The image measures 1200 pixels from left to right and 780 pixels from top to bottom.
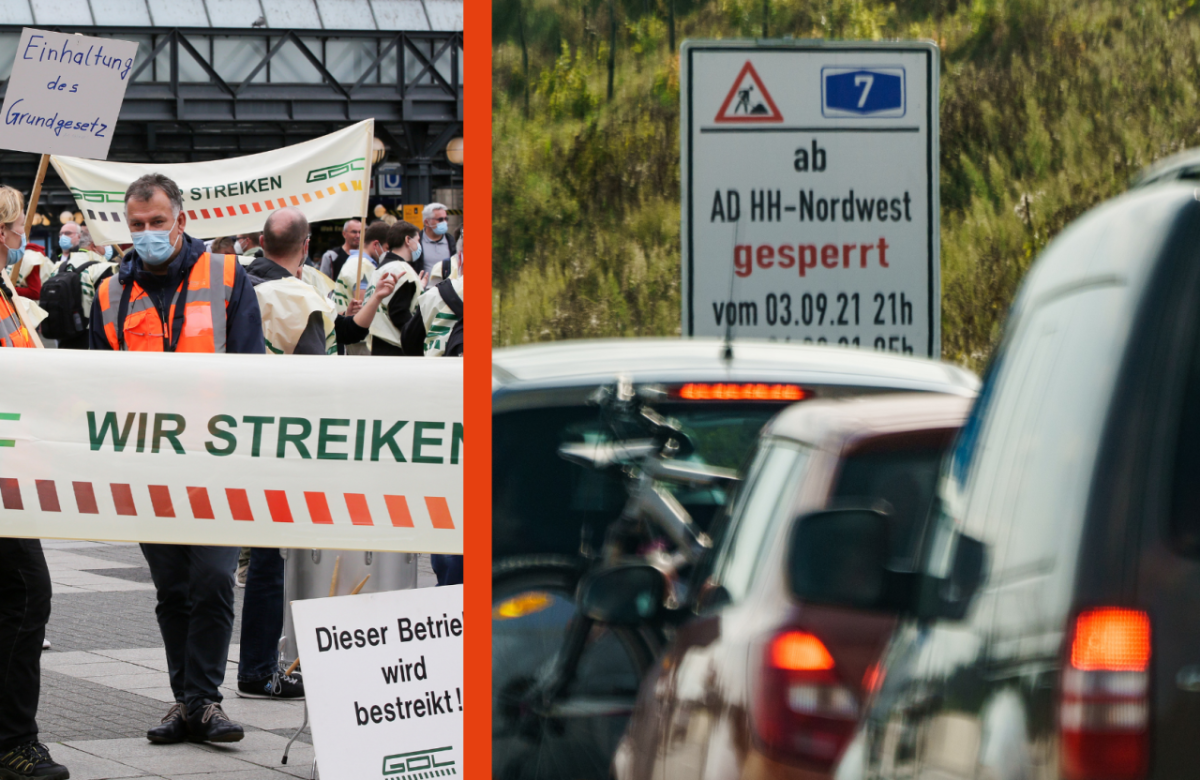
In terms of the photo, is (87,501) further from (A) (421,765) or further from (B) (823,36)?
(B) (823,36)

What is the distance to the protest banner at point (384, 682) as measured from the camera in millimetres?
3938

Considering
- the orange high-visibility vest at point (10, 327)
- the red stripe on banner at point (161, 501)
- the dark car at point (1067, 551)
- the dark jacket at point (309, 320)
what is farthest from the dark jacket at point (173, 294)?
the dark car at point (1067, 551)

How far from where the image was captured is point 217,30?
1359 inches

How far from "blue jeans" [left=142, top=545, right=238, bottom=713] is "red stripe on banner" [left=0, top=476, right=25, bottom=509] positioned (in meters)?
1.21

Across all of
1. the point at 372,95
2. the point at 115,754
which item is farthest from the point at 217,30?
the point at 115,754

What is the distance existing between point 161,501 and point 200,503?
12cm

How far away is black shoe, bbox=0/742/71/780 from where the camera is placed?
192 inches

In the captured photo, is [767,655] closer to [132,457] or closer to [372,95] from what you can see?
[132,457]

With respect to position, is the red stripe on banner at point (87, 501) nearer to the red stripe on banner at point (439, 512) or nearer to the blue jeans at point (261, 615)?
the red stripe on banner at point (439, 512)

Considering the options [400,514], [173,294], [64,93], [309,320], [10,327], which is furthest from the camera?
[64,93]

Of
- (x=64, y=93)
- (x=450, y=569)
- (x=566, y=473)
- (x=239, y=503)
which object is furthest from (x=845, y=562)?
(x=64, y=93)

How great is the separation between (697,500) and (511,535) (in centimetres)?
24

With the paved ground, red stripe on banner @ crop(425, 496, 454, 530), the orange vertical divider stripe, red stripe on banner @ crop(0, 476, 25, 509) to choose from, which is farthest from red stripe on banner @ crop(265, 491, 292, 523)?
the orange vertical divider stripe

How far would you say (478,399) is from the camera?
6.05 ft
